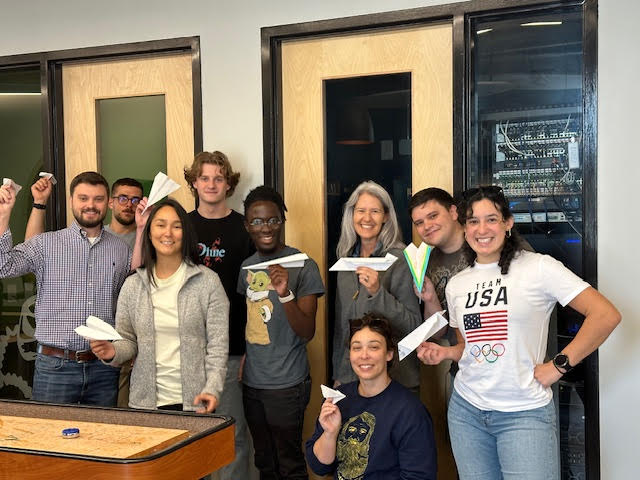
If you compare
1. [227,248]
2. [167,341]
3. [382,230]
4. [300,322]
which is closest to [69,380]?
[167,341]

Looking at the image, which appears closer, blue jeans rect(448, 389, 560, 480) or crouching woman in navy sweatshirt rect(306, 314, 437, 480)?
blue jeans rect(448, 389, 560, 480)

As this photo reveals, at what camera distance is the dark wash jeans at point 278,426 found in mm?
3396

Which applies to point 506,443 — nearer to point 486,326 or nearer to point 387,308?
point 486,326

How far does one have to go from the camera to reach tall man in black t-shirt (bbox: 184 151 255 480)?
3688mm

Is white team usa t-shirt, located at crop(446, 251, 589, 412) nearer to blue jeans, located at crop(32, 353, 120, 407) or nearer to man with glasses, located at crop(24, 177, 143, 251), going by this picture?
blue jeans, located at crop(32, 353, 120, 407)

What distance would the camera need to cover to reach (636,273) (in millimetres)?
3385

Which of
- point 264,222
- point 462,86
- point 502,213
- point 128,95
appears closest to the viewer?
point 502,213

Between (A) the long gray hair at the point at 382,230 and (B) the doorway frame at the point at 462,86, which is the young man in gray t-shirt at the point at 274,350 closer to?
(A) the long gray hair at the point at 382,230

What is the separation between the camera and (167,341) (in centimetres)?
315

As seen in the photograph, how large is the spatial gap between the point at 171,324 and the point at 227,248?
68cm

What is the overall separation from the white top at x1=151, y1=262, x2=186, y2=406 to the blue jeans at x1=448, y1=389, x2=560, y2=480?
109cm

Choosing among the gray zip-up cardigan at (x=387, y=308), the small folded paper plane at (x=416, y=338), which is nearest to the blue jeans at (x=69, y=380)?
the gray zip-up cardigan at (x=387, y=308)

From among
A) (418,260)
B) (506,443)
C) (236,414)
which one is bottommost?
(236,414)

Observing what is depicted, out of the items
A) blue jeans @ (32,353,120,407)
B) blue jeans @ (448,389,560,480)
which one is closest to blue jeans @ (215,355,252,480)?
blue jeans @ (32,353,120,407)
